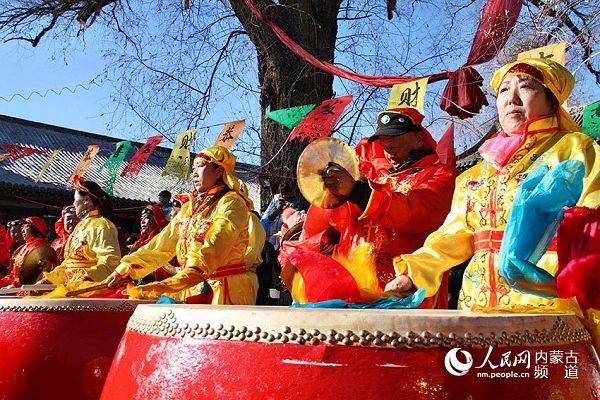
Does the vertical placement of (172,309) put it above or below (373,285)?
above

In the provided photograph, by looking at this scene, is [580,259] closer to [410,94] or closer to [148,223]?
[410,94]

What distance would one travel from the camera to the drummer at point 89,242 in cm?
514

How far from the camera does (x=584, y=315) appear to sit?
5.39ft

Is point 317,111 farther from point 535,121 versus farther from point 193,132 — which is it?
point 535,121

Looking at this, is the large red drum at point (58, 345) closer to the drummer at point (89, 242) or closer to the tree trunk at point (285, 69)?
the drummer at point (89, 242)

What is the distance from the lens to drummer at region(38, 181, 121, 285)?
5137 mm

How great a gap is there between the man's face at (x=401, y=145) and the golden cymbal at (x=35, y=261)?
471cm

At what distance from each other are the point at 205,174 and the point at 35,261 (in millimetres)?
3835

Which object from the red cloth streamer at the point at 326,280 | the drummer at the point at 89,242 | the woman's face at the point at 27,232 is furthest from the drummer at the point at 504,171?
the woman's face at the point at 27,232

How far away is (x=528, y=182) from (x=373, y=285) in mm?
850

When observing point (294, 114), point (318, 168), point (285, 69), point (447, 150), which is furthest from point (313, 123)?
point (318, 168)

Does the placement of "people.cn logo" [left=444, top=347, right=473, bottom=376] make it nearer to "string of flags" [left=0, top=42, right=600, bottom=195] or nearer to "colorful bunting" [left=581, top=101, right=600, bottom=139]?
"string of flags" [left=0, top=42, right=600, bottom=195]

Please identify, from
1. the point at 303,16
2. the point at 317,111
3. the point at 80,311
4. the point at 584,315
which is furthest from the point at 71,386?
the point at 303,16

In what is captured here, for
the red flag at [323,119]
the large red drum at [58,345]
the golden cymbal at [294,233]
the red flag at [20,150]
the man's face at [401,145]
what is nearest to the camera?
the large red drum at [58,345]
